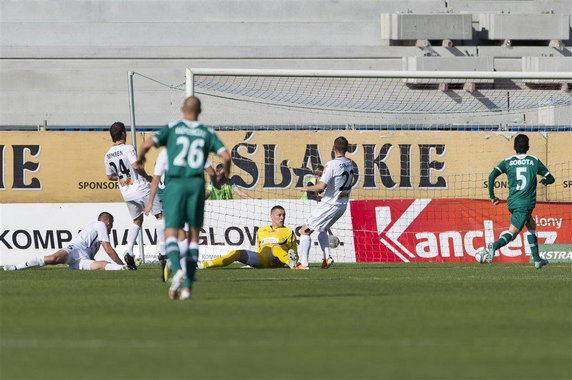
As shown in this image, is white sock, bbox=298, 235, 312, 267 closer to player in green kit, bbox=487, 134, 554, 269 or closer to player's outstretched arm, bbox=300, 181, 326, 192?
player's outstretched arm, bbox=300, 181, 326, 192

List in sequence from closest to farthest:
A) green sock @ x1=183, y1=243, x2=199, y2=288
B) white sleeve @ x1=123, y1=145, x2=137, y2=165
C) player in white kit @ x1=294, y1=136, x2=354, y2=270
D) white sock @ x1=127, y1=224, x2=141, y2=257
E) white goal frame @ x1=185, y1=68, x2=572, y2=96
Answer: green sock @ x1=183, y1=243, x2=199, y2=288 → white sleeve @ x1=123, y1=145, x2=137, y2=165 → white sock @ x1=127, y1=224, x2=141, y2=257 → player in white kit @ x1=294, y1=136, x2=354, y2=270 → white goal frame @ x1=185, y1=68, x2=572, y2=96

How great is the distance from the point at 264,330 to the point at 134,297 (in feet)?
11.5

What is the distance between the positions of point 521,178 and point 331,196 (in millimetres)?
2965

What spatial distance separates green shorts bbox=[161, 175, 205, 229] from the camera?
1160 cm

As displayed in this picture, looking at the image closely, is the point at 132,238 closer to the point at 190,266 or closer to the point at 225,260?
the point at 225,260

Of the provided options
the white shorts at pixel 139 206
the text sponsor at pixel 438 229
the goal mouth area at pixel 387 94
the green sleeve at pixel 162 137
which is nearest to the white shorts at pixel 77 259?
the white shorts at pixel 139 206

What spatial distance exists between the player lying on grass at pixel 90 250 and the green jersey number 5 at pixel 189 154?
714 centimetres

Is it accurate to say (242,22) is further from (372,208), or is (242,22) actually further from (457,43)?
(372,208)

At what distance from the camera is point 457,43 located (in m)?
33.3

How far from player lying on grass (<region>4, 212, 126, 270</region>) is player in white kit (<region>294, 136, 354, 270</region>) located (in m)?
2.87

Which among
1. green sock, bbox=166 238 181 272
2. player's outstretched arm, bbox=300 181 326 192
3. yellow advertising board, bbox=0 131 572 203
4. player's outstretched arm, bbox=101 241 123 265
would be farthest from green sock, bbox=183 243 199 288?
yellow advertising board, bbox=0 131 572 203

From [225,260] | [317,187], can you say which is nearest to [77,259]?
[225,260]

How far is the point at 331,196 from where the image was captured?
19.1m

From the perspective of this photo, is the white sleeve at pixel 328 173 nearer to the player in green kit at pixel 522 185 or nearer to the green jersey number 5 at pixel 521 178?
the player in green kit at pixel 522 185
